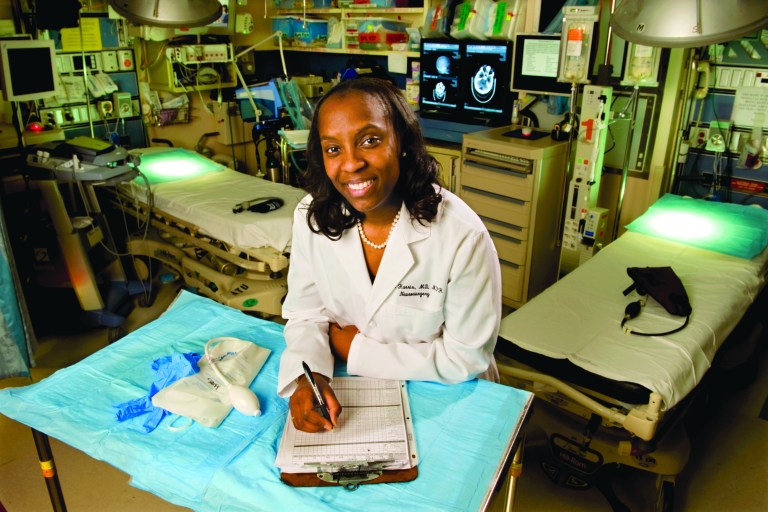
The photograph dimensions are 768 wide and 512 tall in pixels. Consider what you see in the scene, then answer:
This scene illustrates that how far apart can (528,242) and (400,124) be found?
2.13m

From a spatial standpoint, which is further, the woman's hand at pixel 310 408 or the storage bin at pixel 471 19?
the storage bin at pixel 471 19

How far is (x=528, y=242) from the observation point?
3.25 m

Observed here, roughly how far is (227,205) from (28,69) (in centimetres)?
119

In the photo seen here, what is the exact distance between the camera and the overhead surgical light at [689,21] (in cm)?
150

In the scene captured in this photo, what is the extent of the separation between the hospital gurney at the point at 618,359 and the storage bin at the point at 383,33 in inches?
97.6

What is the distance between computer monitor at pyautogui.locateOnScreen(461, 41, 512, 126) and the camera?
140 inches

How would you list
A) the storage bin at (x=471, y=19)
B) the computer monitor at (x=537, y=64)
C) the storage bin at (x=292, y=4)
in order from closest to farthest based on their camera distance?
the computer monitor at (x=537, y=64) < the storage bin at (x=471, y=19) < the storage bin at (x=292, y=4)

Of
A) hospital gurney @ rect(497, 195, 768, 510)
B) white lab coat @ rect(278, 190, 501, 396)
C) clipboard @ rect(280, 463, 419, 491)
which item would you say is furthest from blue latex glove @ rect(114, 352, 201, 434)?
hospital gurney @ rect(497, 195, 768, 510)

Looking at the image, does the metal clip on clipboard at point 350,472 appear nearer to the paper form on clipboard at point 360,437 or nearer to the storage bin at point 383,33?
the paper form on clipboard at point 360,437

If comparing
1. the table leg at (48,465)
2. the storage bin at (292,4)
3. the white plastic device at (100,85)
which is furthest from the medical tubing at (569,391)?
the storage bin at (292,4)

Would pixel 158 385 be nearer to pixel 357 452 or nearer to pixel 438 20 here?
pixel 357 452

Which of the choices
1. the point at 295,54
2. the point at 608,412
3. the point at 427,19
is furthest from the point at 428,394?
the point at 295,54

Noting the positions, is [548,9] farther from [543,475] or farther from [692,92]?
[543,475]

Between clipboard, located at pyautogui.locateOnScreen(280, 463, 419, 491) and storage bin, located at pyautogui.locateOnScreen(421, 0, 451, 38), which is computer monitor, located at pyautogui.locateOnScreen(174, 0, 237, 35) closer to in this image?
storage bin, located at pyautogui.locateOnScreen(421, 0, 451, 38)
